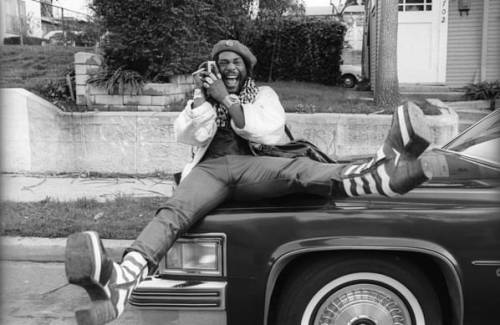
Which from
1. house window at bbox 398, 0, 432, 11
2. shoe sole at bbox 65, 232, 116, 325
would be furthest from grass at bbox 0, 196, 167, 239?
house window at bbox 398, 0, 432, 11

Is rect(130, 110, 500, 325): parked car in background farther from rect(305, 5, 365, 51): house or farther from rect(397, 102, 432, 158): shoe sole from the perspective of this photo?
rect(305, 5, 365, 51): house

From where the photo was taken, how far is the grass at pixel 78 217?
5348mm

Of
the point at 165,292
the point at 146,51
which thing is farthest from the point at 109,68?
the point at 165,292

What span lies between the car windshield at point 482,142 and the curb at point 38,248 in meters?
3.07

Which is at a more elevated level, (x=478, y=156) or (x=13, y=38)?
(x=13, y=38)

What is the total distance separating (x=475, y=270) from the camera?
2576 millimetres

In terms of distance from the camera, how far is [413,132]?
2475 millimetres

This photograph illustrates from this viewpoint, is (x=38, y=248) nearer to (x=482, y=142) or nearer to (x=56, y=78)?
(x=482, y=142)

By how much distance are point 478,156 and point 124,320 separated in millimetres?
2664

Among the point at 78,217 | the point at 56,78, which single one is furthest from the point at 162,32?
the point at 78,217

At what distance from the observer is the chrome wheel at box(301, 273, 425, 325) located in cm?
266

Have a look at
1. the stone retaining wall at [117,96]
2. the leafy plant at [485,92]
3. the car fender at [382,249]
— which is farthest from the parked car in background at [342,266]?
the leafy plant at [485,92]

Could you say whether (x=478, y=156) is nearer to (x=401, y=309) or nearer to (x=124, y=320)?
(x=401, y=309)

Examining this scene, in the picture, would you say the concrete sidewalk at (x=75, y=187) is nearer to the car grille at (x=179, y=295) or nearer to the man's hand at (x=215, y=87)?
the man's hand at (x=215, y=87)
